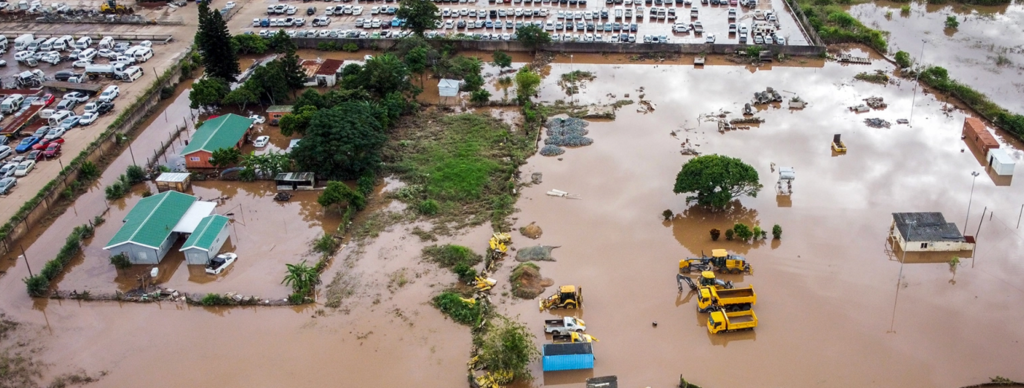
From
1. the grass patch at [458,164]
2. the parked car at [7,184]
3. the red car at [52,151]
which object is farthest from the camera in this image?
the red car at [52,151]

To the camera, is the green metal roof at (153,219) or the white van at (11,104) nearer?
the green metal roof at (153,219)

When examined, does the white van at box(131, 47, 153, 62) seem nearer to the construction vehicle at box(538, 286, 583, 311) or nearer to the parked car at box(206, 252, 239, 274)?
the parked car at box(206, 252, 239, 274)

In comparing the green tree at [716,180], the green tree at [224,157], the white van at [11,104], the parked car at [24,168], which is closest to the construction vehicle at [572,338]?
the green tree at [716,180]

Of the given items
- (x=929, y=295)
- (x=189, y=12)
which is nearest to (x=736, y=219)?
(x=929, y=295)

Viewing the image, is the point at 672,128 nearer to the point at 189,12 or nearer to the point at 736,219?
the point at 736,219

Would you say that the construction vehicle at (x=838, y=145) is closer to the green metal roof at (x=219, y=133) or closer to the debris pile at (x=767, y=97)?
the debris pile at (x=767, y=97)

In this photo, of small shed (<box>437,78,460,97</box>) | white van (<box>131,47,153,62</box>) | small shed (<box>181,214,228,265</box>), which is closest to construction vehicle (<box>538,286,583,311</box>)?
small shed (<box>181,214,228,265</box>)

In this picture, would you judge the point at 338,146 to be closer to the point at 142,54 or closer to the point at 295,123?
the point at 295,123
